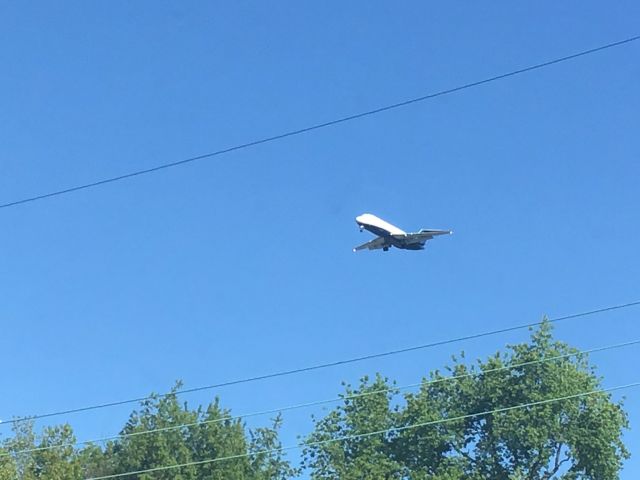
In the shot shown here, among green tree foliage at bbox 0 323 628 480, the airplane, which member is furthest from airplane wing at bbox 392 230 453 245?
green tree foliage at bbox 0 323 628 480

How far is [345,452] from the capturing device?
199ft

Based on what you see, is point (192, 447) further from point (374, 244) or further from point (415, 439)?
point (374, 244)

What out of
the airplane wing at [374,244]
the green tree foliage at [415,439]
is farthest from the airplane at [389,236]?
the green tree foliage at [415,439]

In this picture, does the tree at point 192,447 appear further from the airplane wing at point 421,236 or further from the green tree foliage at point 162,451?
the airplane wing at point 421,236

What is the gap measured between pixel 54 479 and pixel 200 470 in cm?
780

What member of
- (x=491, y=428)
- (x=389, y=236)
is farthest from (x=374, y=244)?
(x=491, y=428)

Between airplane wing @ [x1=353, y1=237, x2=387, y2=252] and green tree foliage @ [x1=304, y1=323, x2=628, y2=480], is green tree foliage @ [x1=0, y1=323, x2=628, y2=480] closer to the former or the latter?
green tree foliage @ [x1=304, y1=323, x2=628, y2=480]

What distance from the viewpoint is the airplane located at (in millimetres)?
29375

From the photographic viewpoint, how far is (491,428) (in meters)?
58.0

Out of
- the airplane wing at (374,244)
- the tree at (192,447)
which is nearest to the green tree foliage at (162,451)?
the tree at (192,447)

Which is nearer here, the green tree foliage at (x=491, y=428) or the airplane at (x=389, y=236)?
the airplane at (x=389, y=236)

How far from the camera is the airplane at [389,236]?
2938cm

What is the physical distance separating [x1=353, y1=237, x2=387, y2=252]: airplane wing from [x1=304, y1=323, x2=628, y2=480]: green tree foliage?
85.9 feet

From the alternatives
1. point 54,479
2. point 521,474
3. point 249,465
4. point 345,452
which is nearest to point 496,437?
point 521,474
